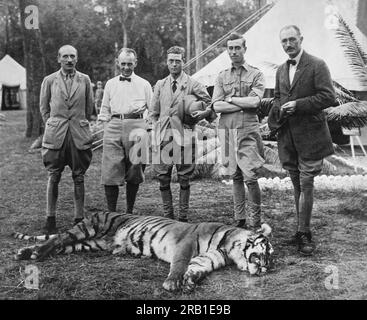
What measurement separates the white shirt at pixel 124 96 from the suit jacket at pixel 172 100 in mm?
188

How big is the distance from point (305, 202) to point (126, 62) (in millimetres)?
2364

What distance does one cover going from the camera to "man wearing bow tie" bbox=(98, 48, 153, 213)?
17.4ft

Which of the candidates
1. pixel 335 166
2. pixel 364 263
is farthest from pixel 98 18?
pixel 364 263

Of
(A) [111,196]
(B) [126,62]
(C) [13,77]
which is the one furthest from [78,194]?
(C) [13,77]

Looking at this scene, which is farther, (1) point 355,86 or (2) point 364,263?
(1) point 355,86

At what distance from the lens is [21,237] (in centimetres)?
482

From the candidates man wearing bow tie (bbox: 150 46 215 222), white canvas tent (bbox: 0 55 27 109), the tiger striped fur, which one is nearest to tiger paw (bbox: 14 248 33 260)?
the tiger striped fur

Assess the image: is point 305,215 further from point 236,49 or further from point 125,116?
point 125,116

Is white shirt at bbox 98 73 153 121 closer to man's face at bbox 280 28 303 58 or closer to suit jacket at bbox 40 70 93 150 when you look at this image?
suit jacket at bbox 40 70 93 150

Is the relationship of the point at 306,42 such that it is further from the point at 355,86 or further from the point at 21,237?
the point at 21,237

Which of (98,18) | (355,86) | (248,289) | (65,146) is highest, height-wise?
(98,18)

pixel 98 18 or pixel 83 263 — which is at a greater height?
pixel 98 18

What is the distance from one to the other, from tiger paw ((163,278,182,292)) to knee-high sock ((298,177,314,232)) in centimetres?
140
